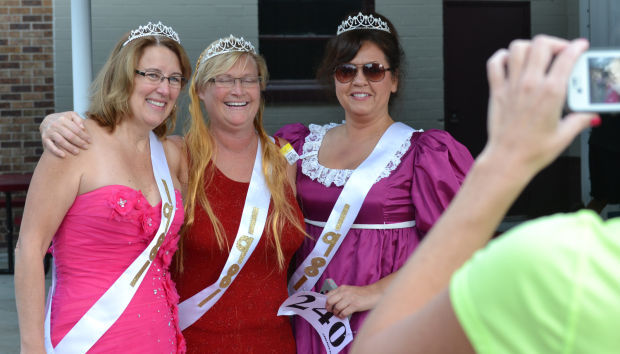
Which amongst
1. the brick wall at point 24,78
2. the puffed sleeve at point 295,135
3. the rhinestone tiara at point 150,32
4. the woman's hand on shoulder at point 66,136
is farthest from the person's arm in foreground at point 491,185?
the brick wall at point 24,78

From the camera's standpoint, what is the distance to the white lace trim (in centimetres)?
261

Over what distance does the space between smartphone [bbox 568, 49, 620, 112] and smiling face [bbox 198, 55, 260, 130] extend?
6.47 ft

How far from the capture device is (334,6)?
23.5 feet

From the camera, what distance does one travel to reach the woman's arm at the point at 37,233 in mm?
2102

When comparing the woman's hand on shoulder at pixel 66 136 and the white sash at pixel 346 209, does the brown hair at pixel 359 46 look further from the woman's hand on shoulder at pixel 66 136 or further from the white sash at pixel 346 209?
the woman's hand on shoulder at pixel 66 136

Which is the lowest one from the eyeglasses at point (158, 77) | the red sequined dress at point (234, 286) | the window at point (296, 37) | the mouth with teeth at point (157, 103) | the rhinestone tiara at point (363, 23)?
the red sequined dress at point (234, 286)

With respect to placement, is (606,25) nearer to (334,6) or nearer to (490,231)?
(334,6)

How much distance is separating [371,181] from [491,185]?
176cm

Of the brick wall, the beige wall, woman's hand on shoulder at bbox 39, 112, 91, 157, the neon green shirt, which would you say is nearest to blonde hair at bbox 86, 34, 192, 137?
woman's hand on shoulder at bbox 39, 112, 91, 157

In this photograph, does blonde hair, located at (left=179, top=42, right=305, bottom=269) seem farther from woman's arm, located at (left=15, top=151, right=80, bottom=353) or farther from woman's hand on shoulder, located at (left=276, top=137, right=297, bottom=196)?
woman's arm, located at (left=15, top=151, right=80, bottom=353)

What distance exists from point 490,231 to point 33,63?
6.99 m

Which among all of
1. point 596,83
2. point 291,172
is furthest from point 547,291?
point 291,172

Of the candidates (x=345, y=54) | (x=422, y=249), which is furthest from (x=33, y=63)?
(x=422, y=249)

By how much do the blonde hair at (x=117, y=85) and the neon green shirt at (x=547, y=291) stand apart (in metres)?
1.79
